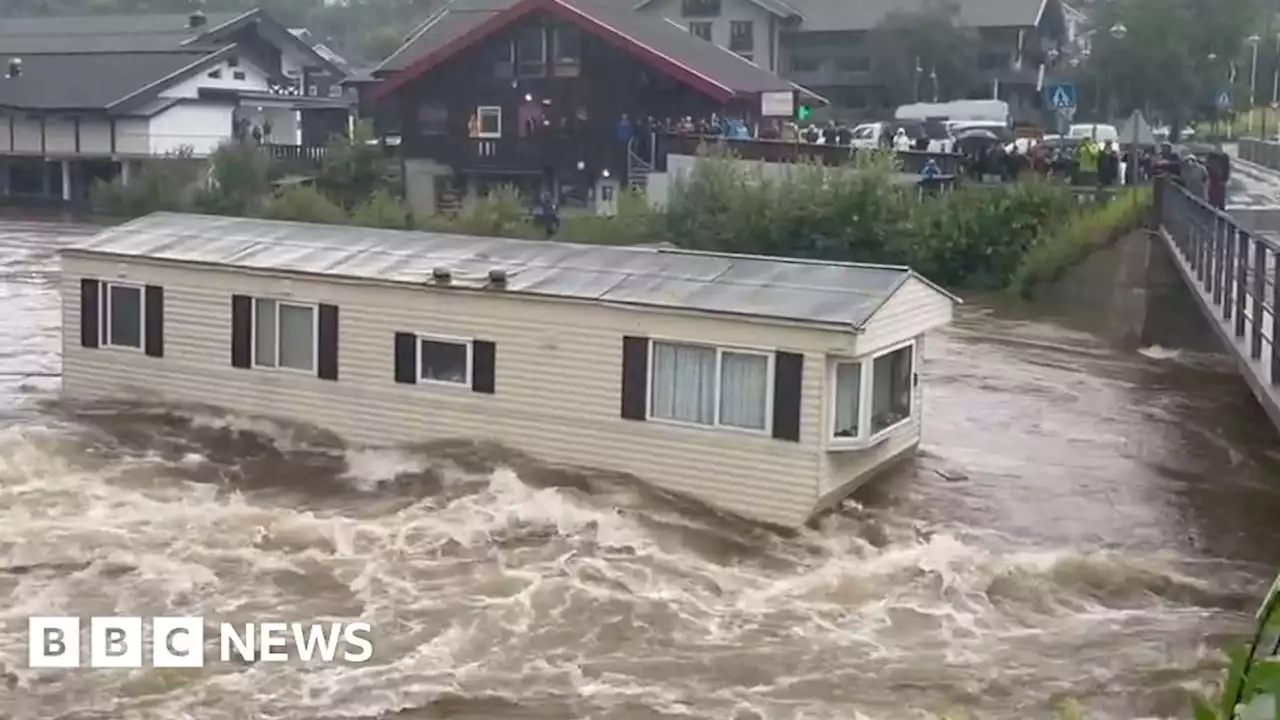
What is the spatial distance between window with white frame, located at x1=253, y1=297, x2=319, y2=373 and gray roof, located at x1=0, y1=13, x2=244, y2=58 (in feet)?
124

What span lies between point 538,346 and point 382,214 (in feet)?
69.0

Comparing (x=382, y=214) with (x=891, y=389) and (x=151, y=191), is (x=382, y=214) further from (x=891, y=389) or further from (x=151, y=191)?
(x=891, y=389)

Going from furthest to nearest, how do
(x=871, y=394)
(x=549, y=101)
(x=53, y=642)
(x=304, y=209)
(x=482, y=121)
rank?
(x=482, y=121)
(x=549, y=101)
(x=304, y=209)
(x=871, y=394)
(x=53, y=642)

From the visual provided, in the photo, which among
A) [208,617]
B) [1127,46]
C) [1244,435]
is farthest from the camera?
[1127,46]

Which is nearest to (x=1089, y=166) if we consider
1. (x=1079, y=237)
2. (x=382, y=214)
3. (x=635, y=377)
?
(x=1079, y=237)

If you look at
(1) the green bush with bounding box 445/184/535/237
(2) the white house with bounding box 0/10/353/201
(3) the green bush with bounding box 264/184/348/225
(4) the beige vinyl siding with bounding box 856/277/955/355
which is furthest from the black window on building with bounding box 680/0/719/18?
(4) the beige vinyl siding with bounding box 856/277/955/355

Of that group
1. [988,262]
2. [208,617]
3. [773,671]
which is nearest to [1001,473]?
[773,671]

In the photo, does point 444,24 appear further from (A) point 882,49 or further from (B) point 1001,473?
(B) point 1001,473

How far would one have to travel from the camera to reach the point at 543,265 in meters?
17.1

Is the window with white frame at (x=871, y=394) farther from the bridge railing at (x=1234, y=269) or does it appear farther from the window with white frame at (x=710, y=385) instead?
the bridge railing at (x=1234, y=269)

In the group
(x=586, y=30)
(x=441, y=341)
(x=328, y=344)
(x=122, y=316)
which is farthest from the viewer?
(x=586, y=30)

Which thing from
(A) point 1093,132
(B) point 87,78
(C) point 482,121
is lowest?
(C) point 482,121

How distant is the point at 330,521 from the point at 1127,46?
50.2 metres

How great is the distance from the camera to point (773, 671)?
11.2 m
